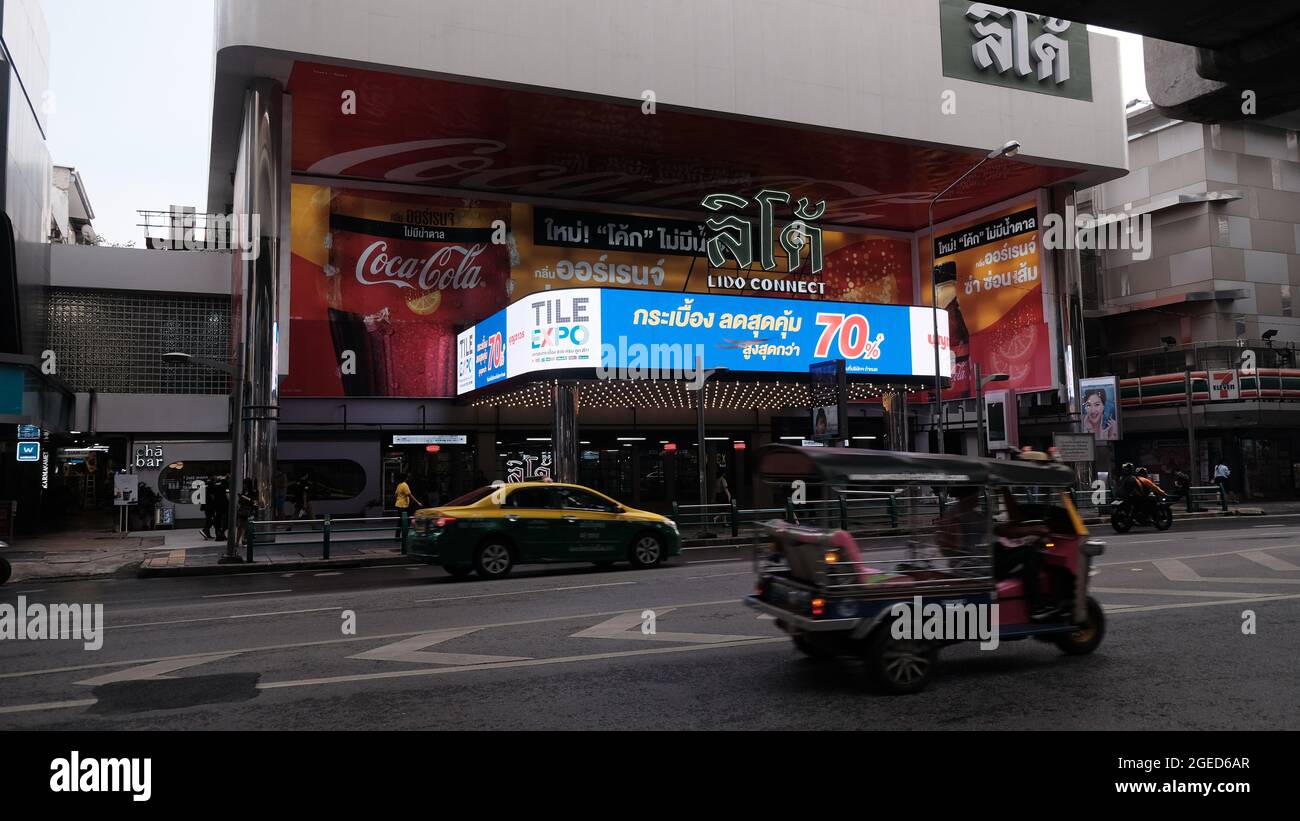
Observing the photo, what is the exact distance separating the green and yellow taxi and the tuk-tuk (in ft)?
27.2

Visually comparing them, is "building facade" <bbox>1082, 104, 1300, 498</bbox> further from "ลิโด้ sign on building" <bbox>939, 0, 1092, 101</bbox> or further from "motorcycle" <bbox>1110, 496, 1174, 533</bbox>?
"motorcycle" <bbox>1110, 496, 1174, 533</bbox>

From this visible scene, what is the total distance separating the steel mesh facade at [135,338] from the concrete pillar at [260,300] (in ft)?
31.2

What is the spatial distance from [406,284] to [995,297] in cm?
2394

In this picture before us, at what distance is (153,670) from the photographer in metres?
8.44

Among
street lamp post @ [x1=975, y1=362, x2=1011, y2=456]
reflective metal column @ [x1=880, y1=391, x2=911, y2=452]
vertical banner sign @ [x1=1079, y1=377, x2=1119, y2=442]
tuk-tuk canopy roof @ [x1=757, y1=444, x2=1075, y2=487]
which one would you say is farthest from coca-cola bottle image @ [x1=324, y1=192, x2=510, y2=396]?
tuk-tuk canopy roof @ [x1=757, y1=444, x2=1075, y2=487]

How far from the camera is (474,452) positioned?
1382 inches

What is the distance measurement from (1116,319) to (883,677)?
47.5 meters

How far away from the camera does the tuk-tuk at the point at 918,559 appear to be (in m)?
7.16

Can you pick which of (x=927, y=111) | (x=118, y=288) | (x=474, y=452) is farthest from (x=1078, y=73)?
(x=118, y=288)

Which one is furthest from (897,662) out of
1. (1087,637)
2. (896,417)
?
(896,417)

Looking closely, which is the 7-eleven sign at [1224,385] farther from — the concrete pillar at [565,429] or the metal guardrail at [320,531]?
the metal guardrail at [320,531]
